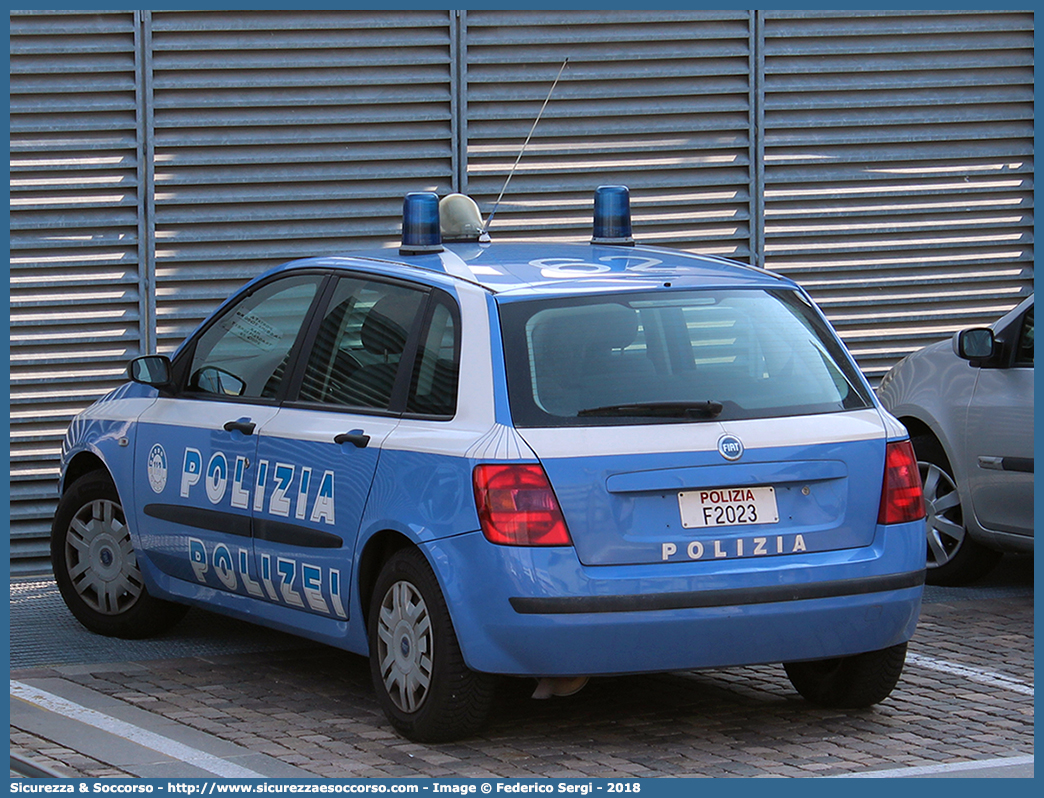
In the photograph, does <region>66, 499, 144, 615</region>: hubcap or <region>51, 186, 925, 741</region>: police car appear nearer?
<region>51, 186, 925, 741</region>: police car

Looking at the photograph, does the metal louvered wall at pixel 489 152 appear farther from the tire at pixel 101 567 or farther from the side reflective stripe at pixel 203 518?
the side reflective stripe at pixel 203 518

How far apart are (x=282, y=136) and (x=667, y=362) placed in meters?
5.00

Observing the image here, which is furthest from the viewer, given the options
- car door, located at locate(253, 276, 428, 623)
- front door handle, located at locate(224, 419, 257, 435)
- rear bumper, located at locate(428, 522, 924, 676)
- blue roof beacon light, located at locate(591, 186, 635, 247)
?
blue roof beacon light, located at locate(591, 186, 635, 247)

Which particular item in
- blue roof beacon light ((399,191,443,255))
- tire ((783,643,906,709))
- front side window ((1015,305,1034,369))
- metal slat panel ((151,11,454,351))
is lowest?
tire ((783,643,906,709))

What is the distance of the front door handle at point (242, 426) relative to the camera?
22.2 ft

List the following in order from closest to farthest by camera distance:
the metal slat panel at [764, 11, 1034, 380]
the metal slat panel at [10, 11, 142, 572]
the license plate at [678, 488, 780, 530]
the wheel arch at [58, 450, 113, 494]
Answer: the license plate at [678, 488, 780, 530] < the wheel arch at [58, 450, 113, 494] < the metal slat panel at [10, 11, 142, 572] < the metal slat panel at [764, 11, 1034, 380]

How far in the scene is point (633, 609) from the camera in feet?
18.1

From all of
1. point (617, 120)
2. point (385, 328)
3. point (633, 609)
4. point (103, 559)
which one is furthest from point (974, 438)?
point (103, 559)

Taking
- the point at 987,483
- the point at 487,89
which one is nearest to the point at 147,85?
the point at 487,89

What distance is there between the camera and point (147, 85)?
10055 mm

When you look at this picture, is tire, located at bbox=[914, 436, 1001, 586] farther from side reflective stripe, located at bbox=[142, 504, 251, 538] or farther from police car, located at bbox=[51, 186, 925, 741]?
side reflective stripe, located at bbox=[142, 504, 251, 538]

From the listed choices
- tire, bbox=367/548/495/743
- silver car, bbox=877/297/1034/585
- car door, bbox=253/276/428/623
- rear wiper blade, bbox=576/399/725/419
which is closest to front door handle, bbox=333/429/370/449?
car door, bbox=253/276/428/623

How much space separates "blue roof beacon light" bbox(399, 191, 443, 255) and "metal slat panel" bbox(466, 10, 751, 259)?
3764 millimetres

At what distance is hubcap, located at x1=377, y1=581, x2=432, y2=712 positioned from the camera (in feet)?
19.2
